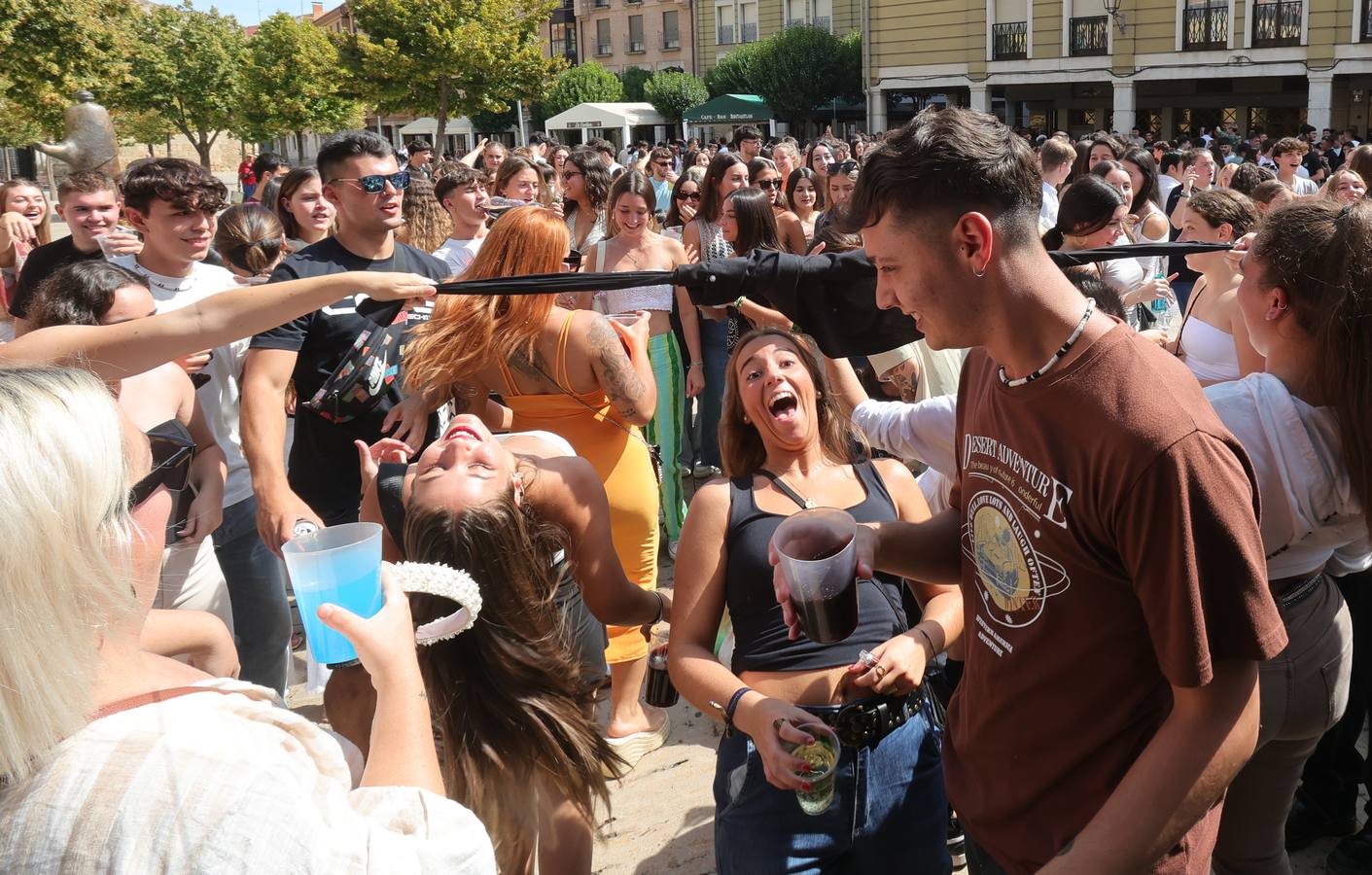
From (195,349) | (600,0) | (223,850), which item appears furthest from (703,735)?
(600,0)

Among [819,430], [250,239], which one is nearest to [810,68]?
[250,239]

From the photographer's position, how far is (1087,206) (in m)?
4.45

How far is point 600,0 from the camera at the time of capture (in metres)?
54.1

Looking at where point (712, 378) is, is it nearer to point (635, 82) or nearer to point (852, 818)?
point (852, 818)

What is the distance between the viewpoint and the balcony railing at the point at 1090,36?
32312 millimetres

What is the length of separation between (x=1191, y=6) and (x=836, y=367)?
33.5m

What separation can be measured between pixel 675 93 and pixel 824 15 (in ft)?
22.6

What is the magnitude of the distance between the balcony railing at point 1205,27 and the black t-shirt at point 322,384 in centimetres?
3310

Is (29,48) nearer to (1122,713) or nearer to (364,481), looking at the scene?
(364,481)

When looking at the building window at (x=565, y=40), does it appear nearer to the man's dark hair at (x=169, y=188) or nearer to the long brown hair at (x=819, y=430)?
the man's dark hair at (x=169, y=188)

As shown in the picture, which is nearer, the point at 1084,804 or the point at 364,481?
the point at 1084,804

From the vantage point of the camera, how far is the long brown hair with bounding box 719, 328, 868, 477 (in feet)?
9.75

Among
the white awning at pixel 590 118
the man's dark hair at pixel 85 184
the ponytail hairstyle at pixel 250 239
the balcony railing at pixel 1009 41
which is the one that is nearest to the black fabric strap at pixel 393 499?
the man's dark hair at pixel 85 184

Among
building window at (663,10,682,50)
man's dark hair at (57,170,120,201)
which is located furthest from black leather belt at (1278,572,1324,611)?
building window at (663,10,682,50)
